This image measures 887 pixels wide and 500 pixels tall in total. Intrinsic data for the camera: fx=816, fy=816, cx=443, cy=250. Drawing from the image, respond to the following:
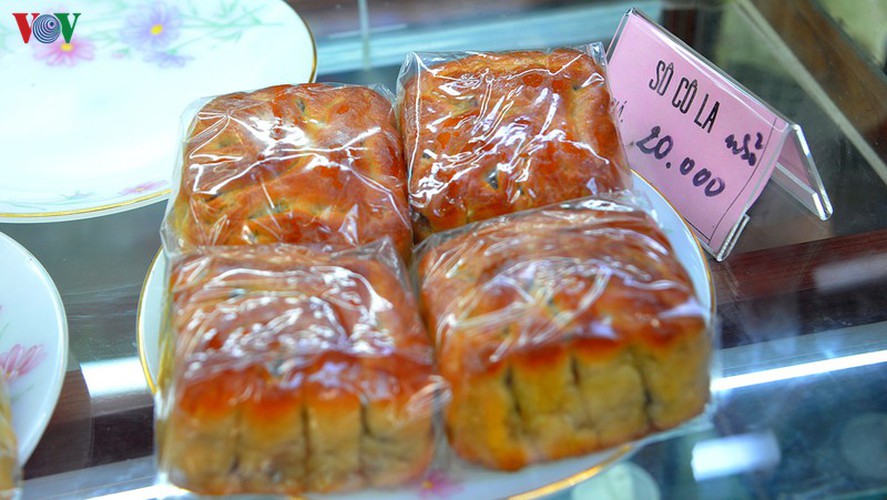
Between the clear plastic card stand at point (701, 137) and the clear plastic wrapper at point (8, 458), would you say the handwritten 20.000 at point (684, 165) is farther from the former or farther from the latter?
the clear plastic wrapper at point (8, 458)

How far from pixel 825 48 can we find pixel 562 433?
94 cm

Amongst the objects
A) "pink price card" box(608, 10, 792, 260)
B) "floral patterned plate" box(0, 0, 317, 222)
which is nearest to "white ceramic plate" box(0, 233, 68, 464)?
"floral patterned plate" box(0, 0, 317, 222)

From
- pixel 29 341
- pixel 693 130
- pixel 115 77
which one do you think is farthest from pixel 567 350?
pixel 115 77

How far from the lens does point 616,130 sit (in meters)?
1.01

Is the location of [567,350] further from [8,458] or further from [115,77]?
[115,77]

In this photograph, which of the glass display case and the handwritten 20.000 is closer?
the glass display case

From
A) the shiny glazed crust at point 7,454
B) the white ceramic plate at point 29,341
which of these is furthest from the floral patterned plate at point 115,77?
the shiny glazed crust at point 7,454

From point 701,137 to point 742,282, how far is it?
0.20 meters

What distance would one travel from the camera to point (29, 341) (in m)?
0.96

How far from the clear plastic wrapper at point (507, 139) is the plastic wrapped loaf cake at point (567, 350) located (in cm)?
15

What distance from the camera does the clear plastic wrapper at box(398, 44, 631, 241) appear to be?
0.96 meters

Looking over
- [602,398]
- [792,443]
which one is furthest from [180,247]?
[792,443]

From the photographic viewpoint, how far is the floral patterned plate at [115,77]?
4.13ft

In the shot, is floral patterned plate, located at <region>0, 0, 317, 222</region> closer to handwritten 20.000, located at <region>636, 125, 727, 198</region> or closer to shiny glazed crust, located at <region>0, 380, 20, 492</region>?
shiny glazed crust, located at <region>0, 380, 20, 492</region>
